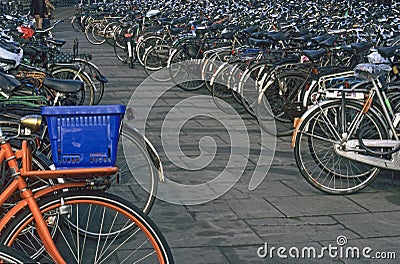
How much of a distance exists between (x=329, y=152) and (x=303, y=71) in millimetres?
1915

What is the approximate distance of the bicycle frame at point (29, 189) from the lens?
3.21m

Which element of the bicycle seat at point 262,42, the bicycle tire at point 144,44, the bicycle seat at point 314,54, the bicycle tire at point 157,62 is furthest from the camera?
the bicycle tire at point 144,44

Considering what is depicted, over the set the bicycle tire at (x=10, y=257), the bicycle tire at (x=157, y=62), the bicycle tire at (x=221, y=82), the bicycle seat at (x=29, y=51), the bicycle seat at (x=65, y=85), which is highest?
the bicycle seat at (x=65, y=85)

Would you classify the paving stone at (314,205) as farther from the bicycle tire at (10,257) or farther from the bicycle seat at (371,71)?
the bicycle tire at (10,257)

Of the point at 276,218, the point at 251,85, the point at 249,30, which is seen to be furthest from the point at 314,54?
the point at 249,30

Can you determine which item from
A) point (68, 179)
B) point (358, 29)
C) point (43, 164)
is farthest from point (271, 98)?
point (68, 179)

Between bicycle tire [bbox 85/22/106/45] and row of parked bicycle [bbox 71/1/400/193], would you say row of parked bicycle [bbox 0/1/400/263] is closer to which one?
row of parked bicycle [bbox 71/1/400/193]

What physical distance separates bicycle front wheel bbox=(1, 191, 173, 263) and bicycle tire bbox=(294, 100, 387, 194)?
1.96 meters

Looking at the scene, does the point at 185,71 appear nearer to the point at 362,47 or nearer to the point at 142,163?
the point at 362,47

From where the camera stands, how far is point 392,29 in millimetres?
8430

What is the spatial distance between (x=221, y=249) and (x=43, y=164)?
4.43ft

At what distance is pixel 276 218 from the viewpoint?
5418 mm

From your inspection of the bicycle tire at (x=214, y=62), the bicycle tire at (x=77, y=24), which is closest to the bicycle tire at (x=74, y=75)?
the bicycle tire at (x=214, y=62)

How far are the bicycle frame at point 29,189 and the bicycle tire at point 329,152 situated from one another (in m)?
2.97
